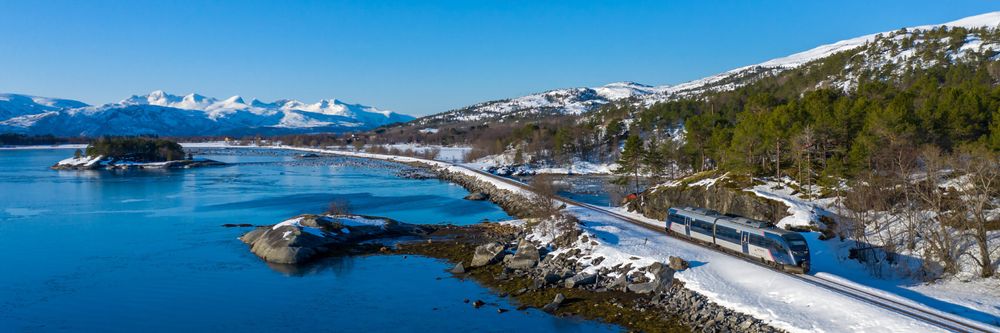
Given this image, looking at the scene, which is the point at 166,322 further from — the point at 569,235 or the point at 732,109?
the point at 732,109

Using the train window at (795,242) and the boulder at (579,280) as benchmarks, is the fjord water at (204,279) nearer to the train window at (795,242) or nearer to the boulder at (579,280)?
the boulder at (579,280)

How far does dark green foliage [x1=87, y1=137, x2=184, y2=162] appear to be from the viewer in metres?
132

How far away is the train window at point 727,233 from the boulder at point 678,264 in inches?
129

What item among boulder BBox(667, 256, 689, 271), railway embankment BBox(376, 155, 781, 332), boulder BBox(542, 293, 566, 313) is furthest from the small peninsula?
boulder BBox(667, 256, 689, 271)

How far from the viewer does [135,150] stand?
137 m

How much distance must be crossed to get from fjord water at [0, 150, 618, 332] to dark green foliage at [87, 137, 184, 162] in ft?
240

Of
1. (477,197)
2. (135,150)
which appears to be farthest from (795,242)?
(135,150)

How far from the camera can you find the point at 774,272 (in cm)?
2692

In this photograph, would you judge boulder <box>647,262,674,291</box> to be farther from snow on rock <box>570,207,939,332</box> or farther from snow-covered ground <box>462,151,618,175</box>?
snow-covered ground <box>462,151,618,175</box>

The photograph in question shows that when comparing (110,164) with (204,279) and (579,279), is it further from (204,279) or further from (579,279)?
(579,279)

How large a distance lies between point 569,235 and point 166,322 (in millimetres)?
21628

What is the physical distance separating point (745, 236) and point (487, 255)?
46.0ft

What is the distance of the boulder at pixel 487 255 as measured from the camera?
35.2m

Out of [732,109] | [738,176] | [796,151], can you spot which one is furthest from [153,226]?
[732,109]
